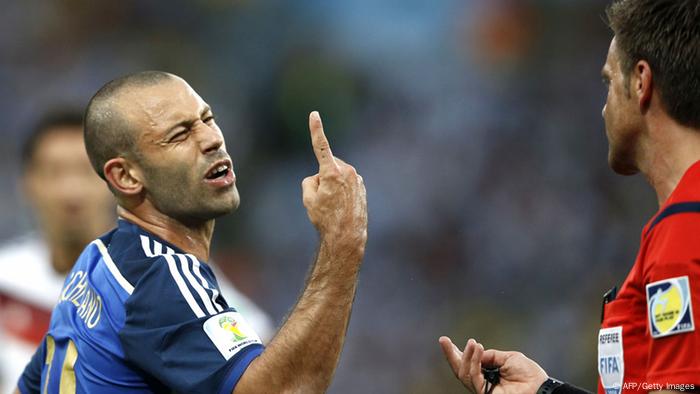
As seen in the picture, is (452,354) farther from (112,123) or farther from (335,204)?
(112,123)

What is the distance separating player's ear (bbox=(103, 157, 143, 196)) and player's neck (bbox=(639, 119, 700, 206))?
158 centimetres

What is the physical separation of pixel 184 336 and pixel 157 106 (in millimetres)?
828

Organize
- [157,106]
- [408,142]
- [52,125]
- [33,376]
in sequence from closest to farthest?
[157,106] < [33,376] < [52,125] < [408,142]

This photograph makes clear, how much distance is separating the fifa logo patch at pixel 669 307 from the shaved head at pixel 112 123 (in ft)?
5.60

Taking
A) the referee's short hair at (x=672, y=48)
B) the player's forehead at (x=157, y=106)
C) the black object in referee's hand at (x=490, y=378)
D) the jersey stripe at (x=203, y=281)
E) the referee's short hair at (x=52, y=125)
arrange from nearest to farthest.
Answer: the referee's short hair at (x=672, y=48) < the jersey stripe at (x=203, y=281) < the black object in referee's hand at (x=490, y=378) < the player's forehead at (x=157, y=106) < the referee's short hair at (x=52, y=125)

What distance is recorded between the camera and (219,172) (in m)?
3.24

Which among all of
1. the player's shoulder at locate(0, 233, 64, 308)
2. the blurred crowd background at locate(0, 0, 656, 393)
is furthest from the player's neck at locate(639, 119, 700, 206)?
the blurred crowd background at locate(0, 0, 656, 393)

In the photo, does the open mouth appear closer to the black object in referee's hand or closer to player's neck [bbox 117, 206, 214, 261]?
player's neck [bbox 117, 206, 214, 261]

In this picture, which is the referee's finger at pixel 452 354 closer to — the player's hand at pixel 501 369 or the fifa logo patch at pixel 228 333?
A: the player's hand at pixel 501 369

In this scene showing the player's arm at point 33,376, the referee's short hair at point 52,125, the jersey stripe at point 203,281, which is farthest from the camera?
the referee's short hair at point 52,125

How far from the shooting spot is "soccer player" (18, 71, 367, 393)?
9.00 feet

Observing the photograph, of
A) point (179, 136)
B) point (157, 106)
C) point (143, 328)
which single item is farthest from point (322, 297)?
point (157, 106)

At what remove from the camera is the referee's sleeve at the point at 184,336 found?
107 inches

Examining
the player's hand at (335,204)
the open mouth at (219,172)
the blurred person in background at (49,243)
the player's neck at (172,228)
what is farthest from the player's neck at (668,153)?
the blurred person in background at (49,243)
